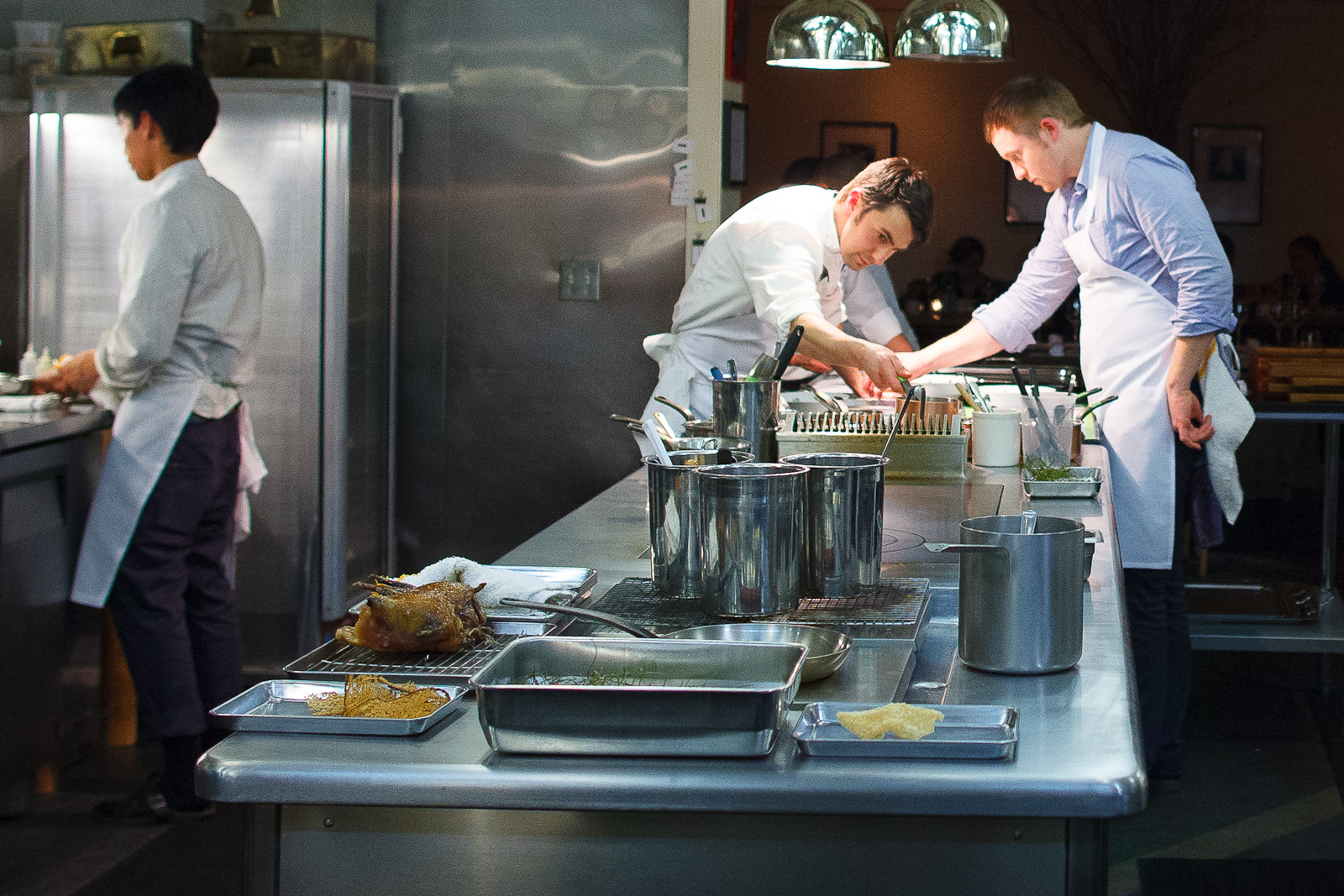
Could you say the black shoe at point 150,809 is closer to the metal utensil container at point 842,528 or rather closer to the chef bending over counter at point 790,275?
the chef bending over counter at point 790,275

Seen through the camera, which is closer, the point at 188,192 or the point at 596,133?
the point at 188,192

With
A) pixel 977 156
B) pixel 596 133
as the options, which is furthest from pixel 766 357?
pixel 977 156

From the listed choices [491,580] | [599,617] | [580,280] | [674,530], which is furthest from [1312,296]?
[599,617]

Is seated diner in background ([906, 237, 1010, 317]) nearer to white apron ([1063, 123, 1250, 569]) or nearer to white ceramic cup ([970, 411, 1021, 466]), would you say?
white apron ([1063, 123, 1250, 569])

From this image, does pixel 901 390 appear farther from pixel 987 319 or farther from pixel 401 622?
pixel 401 622

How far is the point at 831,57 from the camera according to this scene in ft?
11.1

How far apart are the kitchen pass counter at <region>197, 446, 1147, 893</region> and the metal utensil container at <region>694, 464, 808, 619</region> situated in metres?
0.34

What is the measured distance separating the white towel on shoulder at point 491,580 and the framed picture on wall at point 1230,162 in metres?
9.26

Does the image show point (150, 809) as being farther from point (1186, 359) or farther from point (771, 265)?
point (1186, 359)

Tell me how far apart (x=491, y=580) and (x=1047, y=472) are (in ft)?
4.60

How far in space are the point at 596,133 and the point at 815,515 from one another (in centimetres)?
321

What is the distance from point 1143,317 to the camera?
3.29 m

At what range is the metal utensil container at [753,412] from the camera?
2.41 metres

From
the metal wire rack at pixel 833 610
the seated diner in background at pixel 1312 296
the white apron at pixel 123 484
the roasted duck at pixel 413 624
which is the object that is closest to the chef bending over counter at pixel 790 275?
the white apron at pixel 123 484
